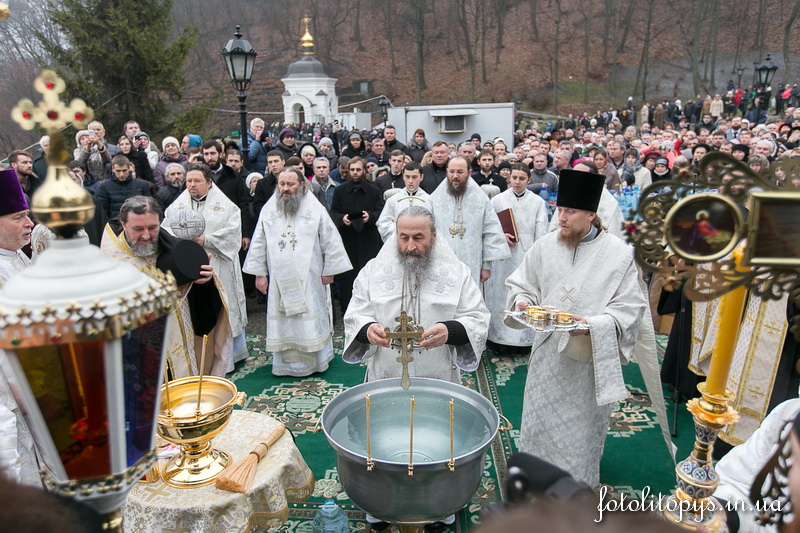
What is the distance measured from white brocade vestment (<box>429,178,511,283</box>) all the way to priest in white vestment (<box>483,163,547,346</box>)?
1.00ft

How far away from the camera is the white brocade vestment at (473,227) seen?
591 cm

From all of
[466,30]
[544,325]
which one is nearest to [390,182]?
[544,325]

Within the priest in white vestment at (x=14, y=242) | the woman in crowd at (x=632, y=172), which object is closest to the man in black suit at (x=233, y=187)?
the priest in white vestment at (x=14, y=242)

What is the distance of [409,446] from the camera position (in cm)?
259

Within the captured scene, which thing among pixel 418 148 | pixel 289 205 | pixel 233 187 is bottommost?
pixel 289 205

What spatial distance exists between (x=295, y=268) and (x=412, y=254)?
93.4 inches

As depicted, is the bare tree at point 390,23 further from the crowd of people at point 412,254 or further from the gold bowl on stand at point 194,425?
the gold bowl on stand at point 194,425

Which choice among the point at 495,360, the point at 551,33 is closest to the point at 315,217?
the point at 495,360

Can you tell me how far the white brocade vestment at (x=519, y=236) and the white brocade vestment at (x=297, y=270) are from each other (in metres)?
1.77

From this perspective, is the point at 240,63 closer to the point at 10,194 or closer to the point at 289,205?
the point at 289,205

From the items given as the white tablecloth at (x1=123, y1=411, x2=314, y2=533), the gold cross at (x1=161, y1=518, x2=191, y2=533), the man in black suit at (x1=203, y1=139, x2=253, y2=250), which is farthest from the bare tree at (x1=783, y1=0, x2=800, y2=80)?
the gold cross at (x1=161, y1=518, x2=191, y2=533)

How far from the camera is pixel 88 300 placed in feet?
2.91

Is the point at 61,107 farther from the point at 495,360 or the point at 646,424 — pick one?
the point at 495,360

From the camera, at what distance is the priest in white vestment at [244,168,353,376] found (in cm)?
553
